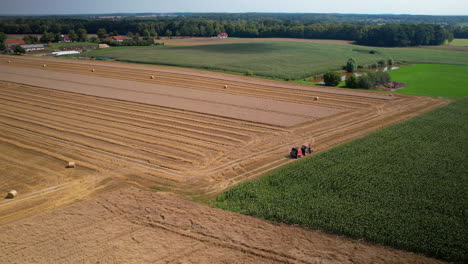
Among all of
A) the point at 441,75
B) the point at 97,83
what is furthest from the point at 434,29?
the point at 97,83

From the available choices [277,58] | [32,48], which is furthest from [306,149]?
[32,48]

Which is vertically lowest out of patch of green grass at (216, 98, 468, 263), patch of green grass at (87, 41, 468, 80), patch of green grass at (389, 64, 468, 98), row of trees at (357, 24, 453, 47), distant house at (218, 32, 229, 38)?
patch of green grass at (216, 98, 468, 263)

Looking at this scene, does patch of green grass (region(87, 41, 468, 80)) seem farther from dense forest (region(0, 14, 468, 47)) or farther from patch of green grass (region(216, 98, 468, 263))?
patch of green grass (region(216, 98, 468, 263))

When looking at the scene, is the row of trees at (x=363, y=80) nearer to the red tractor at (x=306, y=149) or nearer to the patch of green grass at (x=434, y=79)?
the patch of green grass at (x=434, y=79)

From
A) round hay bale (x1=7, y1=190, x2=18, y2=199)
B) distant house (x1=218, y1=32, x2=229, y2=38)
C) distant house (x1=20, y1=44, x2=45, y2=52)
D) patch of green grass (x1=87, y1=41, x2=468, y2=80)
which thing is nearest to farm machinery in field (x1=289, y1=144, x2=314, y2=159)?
round hay bale (x1=7, y1=190, x2=18, y2=199)

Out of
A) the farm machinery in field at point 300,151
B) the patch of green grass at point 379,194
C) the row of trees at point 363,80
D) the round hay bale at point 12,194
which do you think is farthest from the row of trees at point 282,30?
the round hay bale at point 12,194

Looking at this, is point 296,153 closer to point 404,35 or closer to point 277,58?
point 277,58

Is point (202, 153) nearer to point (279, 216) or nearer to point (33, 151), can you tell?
point (279, 216)
